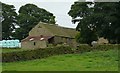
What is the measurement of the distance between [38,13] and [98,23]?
29.9m

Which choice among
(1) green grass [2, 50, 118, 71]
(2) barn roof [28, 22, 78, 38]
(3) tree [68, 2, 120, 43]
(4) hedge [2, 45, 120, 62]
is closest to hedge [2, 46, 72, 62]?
(4) hedge [2, 45, 120, 62]

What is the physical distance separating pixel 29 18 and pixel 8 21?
518 centimetres

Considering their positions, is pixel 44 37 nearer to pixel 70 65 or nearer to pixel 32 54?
pixel 32 54

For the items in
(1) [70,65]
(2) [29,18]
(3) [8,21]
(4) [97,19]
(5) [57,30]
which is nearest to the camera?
(1) [70,65]

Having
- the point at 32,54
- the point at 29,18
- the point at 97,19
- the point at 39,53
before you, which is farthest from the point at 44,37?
the point at 32,54

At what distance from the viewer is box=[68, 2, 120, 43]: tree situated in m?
38.0

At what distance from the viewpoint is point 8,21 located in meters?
68.6

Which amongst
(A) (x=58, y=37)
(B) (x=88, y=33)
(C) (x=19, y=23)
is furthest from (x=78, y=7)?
(C) (x=19, y=23)

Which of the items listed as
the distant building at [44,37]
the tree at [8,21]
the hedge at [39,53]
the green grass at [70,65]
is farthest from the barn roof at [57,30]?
the green grass at [70,65]

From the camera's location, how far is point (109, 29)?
4109 cm

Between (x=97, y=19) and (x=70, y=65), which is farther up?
(x=97, y=19)

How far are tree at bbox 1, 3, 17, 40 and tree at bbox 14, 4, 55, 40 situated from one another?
154cm

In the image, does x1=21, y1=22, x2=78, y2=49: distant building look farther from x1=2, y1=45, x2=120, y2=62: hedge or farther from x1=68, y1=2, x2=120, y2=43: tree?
x1=2, y1=45, x2=120, y2=62: hedge

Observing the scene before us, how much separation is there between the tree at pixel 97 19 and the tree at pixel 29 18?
51.2ft
